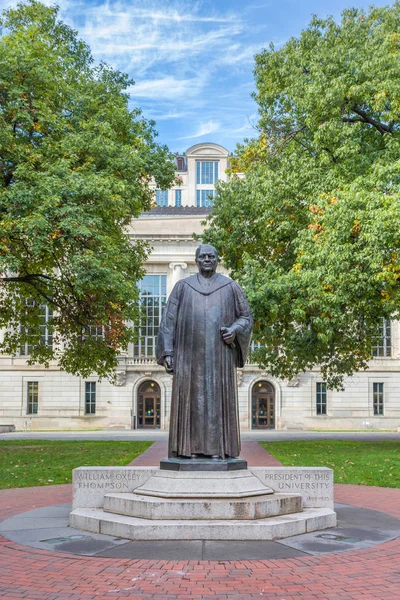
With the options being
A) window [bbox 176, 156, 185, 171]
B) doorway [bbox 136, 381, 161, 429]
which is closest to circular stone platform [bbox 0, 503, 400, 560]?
doorway [bbox 136, 381, 161, 429]

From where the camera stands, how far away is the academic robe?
8.37 m

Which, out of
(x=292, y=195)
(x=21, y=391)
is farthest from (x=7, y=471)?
(x=21, y=391)

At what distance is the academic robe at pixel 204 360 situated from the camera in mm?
8367

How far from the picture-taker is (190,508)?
766 cm

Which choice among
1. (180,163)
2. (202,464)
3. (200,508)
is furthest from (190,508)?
(180,163)

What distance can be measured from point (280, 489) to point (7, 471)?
875cm

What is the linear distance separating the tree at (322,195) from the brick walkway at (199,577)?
12273 mm

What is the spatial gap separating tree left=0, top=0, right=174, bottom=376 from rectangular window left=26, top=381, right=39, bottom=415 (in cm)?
2335

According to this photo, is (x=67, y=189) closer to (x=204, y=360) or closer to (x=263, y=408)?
(x=204, y=360)

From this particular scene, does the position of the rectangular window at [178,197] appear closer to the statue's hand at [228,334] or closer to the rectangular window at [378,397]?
the rectangular window at [378,397]

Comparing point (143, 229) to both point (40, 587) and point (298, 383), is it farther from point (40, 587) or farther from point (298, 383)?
point (40, 587)

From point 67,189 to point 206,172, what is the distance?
4283 cm

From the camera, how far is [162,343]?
8.75 meters

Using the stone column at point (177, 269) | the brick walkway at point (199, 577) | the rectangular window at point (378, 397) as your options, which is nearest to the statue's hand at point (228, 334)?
the brick walkway at point (199, 577)
